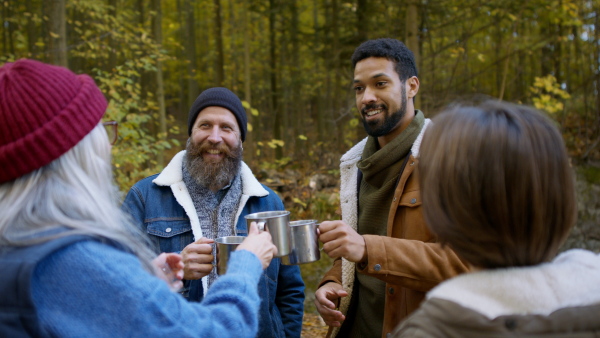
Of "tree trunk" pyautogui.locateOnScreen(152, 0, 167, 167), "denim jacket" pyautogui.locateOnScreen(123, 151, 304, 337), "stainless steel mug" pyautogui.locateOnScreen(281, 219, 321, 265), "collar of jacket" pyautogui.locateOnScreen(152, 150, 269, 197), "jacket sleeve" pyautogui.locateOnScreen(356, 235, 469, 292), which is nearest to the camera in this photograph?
"stainless steel mug" pyautogui.locateOnScreen(281, 219, 321, 265)

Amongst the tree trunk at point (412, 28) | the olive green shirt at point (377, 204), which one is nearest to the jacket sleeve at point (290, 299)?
the olive green shirt at point (377, 204)

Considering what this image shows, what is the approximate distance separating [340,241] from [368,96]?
117cm

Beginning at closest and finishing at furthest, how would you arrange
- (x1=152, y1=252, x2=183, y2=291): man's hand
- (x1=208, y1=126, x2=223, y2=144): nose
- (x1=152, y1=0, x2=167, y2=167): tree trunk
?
1. (x1=152, y1=252, x2=183, y2=291): man's hand
2. (x1=208, y1=126, x2=223, y2=144): nose
3. (x1=152, y1=0, x2=167, y2=167): tree trunk

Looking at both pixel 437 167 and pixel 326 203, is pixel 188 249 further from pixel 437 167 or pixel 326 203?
pixel 326 203

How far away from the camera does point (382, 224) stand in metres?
2.85

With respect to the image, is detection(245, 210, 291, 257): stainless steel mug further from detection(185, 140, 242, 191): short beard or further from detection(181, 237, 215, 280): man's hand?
detection(185, 140, 242, 191): short beard

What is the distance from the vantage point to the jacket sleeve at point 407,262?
230 cm

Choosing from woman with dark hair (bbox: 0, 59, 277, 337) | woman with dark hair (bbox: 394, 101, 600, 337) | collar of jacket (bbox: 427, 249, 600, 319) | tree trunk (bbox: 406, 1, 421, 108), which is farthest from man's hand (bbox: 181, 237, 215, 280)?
tree trunk (bbox: 406, 1, 421, 108)

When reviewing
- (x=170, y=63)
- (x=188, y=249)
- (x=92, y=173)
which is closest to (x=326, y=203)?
(x=188, y=249)

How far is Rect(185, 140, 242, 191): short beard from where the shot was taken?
118 inches

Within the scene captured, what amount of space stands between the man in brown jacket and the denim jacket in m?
0.28

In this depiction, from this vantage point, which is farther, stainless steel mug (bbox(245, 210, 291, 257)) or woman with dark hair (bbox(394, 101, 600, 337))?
stainless steel mug (bbox(245, 210, 291, 257))

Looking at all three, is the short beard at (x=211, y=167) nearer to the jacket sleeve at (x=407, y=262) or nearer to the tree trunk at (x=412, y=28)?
the jacket sleeve at (x=407, y=262)

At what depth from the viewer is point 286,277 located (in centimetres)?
306
